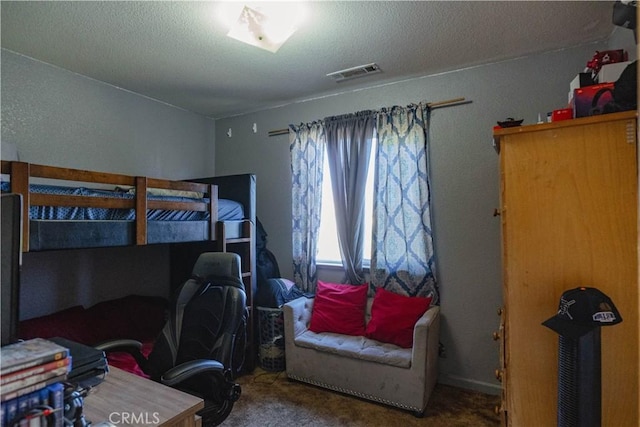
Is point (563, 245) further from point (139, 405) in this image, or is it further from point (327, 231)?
point (327, 231)

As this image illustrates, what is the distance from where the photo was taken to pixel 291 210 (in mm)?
3461

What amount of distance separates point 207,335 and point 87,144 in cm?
212

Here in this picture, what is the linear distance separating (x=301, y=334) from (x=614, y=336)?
2053 mm

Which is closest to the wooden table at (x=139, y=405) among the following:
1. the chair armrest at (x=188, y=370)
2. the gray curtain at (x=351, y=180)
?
the chair armrest at (x=188, y=370)

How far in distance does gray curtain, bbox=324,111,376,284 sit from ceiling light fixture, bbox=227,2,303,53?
115 centimetres

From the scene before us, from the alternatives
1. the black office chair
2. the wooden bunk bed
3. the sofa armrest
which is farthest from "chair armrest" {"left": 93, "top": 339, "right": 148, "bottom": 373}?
the sofa armrest

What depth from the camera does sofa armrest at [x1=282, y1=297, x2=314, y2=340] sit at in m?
2.72

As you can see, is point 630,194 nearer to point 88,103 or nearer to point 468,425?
point 468,425

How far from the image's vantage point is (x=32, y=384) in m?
0.70

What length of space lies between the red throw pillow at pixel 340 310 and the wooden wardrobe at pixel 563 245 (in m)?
1.43

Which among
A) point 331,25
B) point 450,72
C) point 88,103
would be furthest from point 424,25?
point 88,103

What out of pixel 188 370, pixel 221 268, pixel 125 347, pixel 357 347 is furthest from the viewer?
pixel 357 347

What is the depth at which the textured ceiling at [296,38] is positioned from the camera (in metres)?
1.88

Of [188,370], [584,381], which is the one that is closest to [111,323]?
[188,370]
